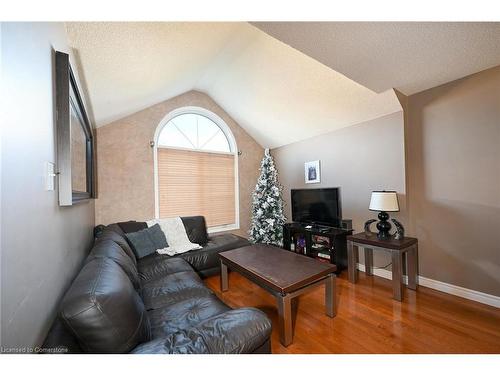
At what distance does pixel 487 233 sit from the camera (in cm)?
214

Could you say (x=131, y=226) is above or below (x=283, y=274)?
above

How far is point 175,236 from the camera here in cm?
317

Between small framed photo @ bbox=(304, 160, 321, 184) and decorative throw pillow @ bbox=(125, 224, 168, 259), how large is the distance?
2734 mm

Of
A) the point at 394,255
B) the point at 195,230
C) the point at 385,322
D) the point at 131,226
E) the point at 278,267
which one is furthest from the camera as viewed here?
the point at 195,230

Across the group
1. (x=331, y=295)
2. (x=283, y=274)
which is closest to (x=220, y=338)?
(x=283, y=274)

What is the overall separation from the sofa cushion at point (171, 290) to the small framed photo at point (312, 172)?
270cm

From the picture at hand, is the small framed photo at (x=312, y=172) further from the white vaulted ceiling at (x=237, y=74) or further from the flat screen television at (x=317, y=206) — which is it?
the white vaulted ceiling at (x=237, y=74)

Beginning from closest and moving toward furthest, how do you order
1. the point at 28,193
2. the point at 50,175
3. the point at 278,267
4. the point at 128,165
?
the point at 28,193, the point at 50,175, the point at 278,267, the point at 128,165

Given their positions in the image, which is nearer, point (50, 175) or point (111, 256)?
point (50, 175)

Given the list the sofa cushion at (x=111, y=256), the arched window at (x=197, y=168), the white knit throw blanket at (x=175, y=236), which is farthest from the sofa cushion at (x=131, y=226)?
the sofa cushion at (x=111, y=256)

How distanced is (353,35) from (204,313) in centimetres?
240

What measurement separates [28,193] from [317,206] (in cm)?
345

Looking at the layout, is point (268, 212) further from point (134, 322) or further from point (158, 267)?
point (134, 322)
